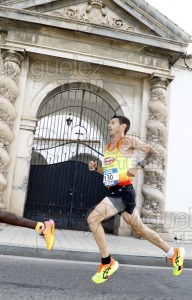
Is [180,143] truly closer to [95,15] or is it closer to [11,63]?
[95,15]

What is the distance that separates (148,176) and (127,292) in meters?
6.59

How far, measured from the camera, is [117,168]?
358 cm

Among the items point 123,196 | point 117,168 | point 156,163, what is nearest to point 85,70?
point 156,163

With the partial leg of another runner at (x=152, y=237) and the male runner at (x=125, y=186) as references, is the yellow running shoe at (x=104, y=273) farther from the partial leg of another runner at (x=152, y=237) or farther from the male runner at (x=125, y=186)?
the partial leg of another runner at (x=152, y=237)

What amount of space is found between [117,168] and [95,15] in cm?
820

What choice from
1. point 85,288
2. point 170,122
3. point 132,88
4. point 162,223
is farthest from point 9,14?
point 85,288

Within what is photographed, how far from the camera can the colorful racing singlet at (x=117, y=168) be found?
3568 mm

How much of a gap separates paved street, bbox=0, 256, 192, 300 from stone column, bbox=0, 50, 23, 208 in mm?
4475

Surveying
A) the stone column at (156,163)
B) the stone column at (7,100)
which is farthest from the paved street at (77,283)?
the stone column at (156,163)

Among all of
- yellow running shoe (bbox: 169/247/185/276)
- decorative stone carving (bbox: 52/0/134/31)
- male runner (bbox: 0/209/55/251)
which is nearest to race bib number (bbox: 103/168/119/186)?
male runner (bbox: 0/209/55/251)

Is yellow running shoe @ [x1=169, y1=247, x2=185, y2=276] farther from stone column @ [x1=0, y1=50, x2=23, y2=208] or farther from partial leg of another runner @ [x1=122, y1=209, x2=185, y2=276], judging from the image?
stone column @ [x1=0, y1=50, x2=23, y2=208]

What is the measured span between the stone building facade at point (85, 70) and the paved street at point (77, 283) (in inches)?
186

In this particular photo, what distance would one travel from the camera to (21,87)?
9945 mm

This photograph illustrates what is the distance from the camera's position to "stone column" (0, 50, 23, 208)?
905cm
